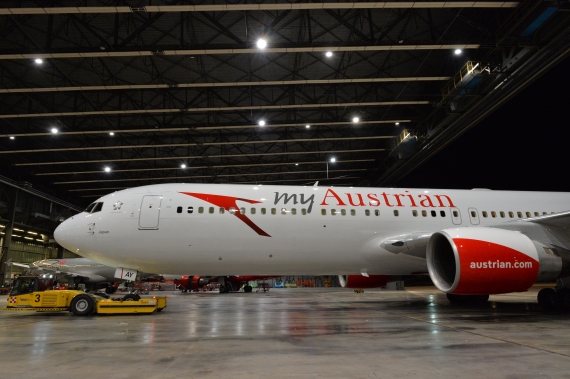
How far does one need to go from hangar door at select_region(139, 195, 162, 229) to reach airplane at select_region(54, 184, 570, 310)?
25mm

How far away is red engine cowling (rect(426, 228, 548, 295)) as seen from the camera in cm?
842

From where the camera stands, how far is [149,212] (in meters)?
10.1

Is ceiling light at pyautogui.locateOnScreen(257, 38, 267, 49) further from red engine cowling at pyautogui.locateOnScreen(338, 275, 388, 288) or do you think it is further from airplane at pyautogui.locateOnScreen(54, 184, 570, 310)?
red engine cowling at pyautogui.locateOnScreen(338, 275, 388, 288)

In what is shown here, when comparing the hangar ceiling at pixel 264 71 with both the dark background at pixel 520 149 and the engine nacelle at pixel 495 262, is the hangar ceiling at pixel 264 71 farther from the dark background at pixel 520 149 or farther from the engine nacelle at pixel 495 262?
the engine nacelle at pixel 495 262

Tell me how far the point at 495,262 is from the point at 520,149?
23.5 m

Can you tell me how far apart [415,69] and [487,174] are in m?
16.6

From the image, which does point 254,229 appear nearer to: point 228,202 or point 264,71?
point 228,202

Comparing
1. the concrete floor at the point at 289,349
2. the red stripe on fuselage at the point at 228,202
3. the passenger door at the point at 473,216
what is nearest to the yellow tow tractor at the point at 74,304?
the concrete floor at the point at 289,349

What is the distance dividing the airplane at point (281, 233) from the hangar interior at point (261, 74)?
18.1 feet

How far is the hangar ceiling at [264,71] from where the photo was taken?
43.8 feet

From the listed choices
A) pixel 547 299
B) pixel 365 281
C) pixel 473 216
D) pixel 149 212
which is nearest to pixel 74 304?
pixel 149 212

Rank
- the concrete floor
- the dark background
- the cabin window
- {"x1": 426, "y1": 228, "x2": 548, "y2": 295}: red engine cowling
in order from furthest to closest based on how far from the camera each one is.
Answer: the dark background < the cabin window < {"x1": 426, "y1": 228, "x2": 548, "y2": 295}: red engine cowling < the concrete floor

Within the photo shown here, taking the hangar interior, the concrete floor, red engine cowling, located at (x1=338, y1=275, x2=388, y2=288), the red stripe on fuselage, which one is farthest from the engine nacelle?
the hangar interior

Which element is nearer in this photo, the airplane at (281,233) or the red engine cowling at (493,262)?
the red engine cowling at (493,262)
